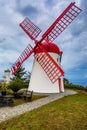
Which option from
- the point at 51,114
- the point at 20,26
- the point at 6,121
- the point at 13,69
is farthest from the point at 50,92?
the point at 6,121

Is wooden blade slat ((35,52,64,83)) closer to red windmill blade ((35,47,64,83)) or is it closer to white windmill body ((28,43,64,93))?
red windmill blade ((35,47,64,83))

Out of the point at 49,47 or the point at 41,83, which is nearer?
the point at 41,83

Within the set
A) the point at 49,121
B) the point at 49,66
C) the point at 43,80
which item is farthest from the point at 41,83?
the point at 49,121

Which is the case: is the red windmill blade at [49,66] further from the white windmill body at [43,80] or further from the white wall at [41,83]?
the white wall at [41,83]

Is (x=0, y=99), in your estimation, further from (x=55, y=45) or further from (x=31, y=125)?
(x=55, y=45)

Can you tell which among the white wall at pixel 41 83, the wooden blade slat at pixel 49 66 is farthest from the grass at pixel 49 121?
the white wall at pixel 41 83

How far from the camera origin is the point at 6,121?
34.7ft

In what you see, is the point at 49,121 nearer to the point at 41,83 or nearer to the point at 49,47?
the point at 41,83

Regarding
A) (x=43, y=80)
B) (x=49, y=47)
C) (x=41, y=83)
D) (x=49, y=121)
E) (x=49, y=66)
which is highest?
(x=49, y=47)

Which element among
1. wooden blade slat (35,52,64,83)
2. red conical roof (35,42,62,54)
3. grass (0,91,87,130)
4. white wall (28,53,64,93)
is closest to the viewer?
grass (0,91,87,130)

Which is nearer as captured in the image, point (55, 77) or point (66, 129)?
point (66, 129)

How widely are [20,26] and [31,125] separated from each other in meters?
20.3

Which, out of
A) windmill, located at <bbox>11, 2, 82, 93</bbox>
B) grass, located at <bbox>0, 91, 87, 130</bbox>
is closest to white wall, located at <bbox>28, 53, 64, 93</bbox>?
A: windmill, located at <bbox>11, 2, 82, 93</bbox>

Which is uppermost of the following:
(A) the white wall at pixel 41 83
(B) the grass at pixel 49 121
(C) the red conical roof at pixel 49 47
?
(C) the red conical roof at pixel 49 47
